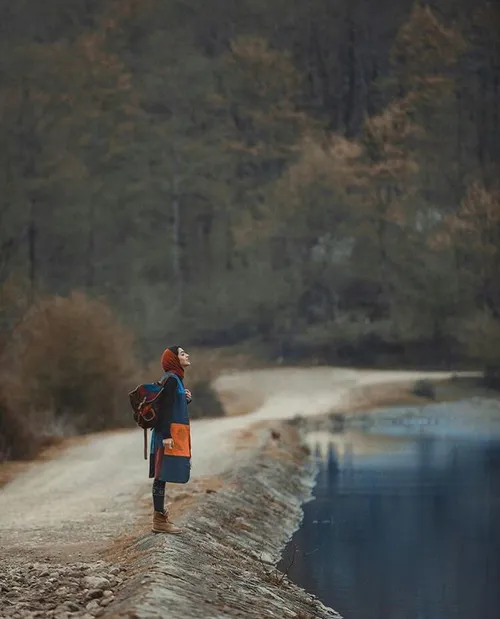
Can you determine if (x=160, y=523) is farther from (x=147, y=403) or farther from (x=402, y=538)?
(x=402, y=538)

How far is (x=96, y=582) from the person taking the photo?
10.3 metres

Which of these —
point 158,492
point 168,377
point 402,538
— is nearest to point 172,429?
point 168,377

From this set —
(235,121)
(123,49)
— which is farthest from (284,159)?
(123,49)

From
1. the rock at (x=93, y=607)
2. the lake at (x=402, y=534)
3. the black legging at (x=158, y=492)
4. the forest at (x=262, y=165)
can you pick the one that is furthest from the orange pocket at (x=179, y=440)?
the forest at (x=262, y=165)

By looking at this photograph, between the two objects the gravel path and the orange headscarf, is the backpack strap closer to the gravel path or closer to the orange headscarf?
the orange headscarf

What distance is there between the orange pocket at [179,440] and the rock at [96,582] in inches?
51.0

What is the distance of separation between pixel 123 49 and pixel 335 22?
808 cm

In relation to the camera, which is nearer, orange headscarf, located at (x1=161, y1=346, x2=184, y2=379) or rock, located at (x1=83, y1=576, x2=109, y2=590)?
rock, located at (x1=83, y1=576, x2=109, y2=590)

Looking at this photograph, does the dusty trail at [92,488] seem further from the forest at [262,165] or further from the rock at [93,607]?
the forest at [262,165]

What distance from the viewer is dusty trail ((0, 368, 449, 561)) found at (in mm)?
14070

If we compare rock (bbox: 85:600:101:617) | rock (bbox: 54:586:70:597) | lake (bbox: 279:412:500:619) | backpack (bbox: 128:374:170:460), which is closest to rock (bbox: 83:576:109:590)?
rock (bbox: 54:586:70:597)

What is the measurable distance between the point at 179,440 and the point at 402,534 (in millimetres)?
8079

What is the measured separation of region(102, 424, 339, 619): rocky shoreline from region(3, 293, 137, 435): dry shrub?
31.2ft

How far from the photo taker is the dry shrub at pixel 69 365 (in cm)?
3022
